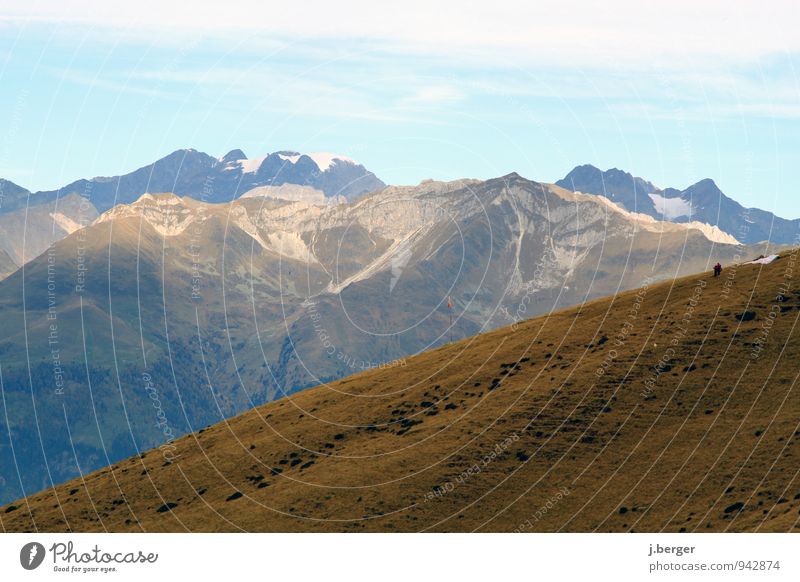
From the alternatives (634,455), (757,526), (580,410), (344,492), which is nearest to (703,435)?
(634,455)

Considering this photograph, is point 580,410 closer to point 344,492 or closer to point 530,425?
point 530,425

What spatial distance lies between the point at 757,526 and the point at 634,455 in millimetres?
35238

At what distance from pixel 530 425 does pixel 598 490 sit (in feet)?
83.6

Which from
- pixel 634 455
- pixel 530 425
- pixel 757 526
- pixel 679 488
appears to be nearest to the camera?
pixel 757 526

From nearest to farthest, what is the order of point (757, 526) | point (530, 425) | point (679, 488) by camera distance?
1. point (757, 526)
2. point (679, 488)
3. point (530, 425)

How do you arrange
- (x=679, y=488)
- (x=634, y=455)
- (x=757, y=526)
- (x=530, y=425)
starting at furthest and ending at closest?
(x=530, y=425) < (x=634, y=455) < (x=679, y=488) < (x=757, y=526)

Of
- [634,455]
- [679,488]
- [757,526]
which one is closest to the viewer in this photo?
[757,526]

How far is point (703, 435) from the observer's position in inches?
7215

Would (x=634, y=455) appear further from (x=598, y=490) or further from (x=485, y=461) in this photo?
(x=485, y=461)

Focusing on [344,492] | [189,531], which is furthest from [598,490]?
[189,531]

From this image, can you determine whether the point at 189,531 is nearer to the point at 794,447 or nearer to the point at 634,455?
the point at 634,455

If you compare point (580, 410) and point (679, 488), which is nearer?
point (679, 488)

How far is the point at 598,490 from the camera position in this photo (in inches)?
6836

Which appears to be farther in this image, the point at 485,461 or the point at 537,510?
the point at 485,461
